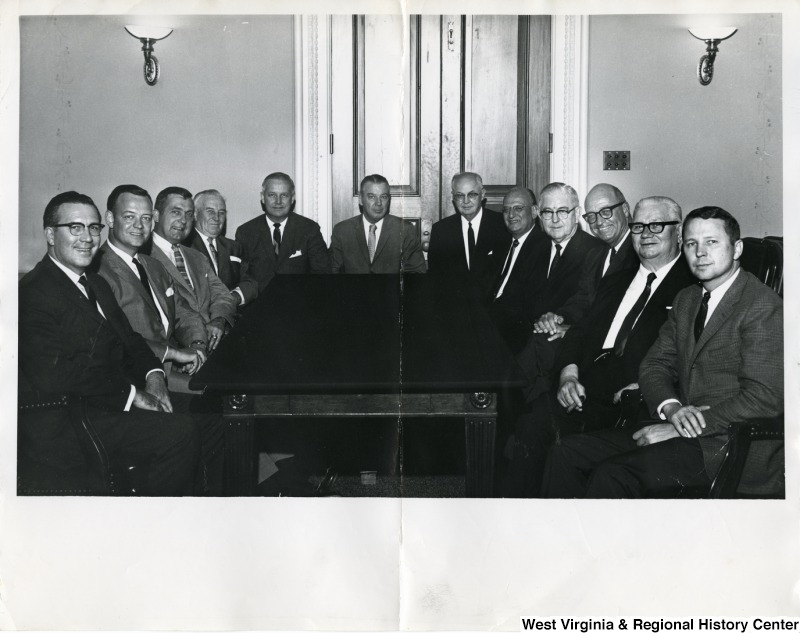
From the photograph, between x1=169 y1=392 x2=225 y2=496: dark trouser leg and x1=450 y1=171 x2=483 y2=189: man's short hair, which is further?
x1=450 y1=171 x2=483 y2=189: man's short hair

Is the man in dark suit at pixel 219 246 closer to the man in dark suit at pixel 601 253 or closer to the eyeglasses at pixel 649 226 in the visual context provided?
the man in dark suit at pixel 601 253

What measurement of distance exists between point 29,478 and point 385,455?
4.41 ft

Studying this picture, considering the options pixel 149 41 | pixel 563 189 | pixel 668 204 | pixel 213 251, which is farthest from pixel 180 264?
pixel 668 204

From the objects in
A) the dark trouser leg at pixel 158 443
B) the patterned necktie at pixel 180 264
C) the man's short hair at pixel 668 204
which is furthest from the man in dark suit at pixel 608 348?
the patterned necktie at pixel 180 264

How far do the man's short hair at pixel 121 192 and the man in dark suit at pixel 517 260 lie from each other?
4.78ft

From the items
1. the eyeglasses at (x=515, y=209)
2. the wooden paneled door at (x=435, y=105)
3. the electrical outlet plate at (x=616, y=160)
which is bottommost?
the eyeglasses at (x=515, y=209)

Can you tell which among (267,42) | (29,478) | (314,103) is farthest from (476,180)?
(29,478)

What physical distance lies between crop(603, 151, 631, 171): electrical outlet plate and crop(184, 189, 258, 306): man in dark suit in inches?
59.8

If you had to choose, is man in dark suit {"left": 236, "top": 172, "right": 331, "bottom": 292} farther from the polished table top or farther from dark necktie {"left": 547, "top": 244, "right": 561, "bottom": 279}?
dark necktie {"left": 547, "top": 244, "right": 561, "bottom": 279}

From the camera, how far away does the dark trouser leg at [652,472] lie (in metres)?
3.38

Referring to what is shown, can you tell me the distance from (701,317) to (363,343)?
128cm

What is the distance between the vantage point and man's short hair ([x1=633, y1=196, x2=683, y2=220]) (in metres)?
3.63

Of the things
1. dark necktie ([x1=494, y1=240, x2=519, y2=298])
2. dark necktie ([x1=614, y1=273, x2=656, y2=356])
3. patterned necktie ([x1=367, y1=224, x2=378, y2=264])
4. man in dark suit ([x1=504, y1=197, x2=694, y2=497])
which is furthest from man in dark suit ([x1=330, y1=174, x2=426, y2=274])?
dark necktie ([x1=614, y1=273, x2=656, y2=356])

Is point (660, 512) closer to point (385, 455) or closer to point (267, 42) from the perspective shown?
point (385, 455)
